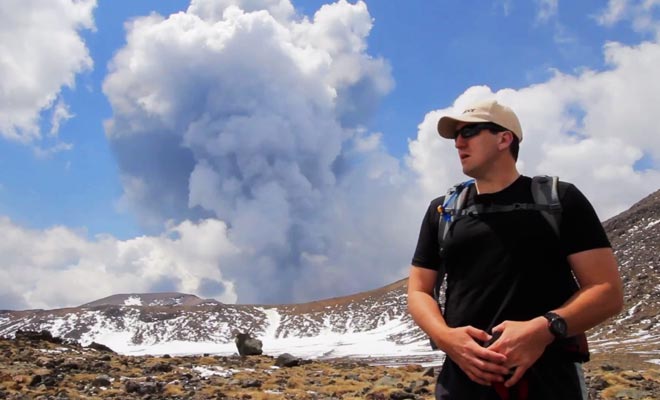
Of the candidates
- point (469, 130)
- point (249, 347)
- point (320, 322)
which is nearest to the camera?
point (469, 130)

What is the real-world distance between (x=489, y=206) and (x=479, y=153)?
32 centimetres

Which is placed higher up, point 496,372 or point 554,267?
point 554,267

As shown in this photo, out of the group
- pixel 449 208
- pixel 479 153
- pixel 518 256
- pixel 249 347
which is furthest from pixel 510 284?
pixel 249 347

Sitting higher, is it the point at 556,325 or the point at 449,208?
the point at 449,208

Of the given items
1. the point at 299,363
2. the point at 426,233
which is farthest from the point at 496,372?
the point at 299,363

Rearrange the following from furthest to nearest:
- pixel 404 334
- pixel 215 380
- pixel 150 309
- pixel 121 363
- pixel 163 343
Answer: pixel 150 309
pixel 163 343
pixel 404 334
pixel 121 363
pixel 215 380

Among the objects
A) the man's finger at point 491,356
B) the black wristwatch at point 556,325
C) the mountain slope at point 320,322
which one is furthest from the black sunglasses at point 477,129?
the mountain slope at point 320,322

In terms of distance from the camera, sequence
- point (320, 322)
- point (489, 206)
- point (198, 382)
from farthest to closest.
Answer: point (320, 322), point (198, 382), point (489, 206)

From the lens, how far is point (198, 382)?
18.8 m

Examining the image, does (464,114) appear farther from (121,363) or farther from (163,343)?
(163,343)

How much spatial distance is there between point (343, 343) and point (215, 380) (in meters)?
113

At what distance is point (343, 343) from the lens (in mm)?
129125

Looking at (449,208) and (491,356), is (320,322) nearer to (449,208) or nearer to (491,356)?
(449,208)

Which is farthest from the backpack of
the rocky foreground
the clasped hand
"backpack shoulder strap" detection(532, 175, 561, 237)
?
the rocky foreground
